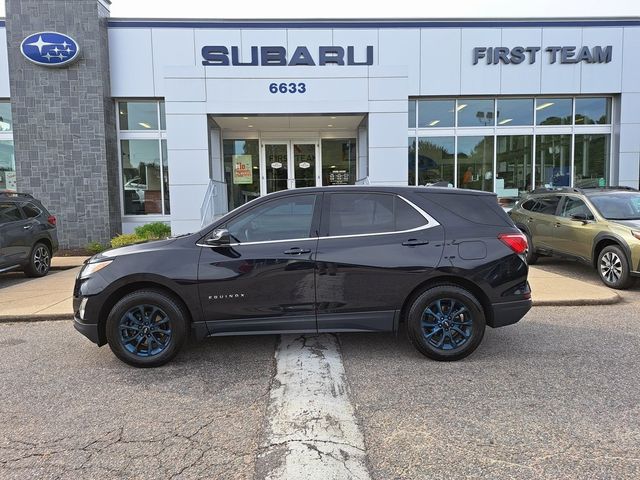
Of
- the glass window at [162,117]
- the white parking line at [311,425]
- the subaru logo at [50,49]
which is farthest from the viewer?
the glass window at [162,117]

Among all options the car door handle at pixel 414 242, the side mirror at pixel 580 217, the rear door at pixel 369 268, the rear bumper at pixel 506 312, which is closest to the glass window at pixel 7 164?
the rear door at pixel 369 268

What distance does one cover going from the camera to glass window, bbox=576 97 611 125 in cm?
1439

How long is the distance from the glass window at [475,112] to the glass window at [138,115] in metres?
9.39

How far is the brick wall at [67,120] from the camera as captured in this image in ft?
42.5

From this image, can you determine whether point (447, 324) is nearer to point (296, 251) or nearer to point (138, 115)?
point (296, 251)

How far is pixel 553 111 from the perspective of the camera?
14375 mm

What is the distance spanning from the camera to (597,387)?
12.9 ft

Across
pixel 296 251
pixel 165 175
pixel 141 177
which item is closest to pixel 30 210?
pixel 141 177

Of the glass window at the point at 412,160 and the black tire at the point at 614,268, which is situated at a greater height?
the glass window at the point at 412,160

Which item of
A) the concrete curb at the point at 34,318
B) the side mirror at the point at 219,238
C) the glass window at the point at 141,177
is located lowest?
the concrete curb at the point at 34,318

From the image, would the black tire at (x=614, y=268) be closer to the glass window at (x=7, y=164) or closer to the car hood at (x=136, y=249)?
the car hood at (x=136, y=249)

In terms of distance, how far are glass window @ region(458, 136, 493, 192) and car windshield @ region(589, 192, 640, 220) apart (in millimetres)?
6010

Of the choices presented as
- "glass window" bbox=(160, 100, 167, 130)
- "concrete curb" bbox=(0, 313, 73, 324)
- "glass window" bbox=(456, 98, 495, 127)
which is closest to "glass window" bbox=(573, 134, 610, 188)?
"glass window" bbox=(456, 98, 495, 127)

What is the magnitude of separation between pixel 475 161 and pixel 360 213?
1112cm
